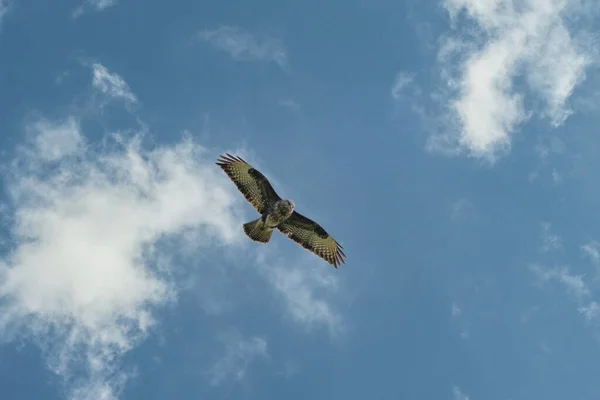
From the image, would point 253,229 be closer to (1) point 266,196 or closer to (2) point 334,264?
(1) point 266,196

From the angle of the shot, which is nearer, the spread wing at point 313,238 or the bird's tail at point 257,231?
the bird's tail at point 257,231

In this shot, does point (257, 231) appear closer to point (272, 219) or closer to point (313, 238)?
point (272, 219)

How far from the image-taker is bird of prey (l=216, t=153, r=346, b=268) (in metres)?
39.0

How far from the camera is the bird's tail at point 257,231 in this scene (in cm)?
3881

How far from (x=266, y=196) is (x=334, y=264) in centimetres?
463

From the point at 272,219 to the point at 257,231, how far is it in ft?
2.88

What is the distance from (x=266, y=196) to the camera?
3975cm

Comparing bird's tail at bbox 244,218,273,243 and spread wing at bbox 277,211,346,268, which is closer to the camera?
bird's tail at bbox 244,218,273,243

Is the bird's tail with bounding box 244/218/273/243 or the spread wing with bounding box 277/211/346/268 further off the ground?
the spread wing with bounding box 277/211/346/268

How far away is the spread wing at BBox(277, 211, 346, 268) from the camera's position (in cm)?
4044

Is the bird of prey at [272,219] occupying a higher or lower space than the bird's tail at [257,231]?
higher

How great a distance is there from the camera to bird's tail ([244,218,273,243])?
38.8 metres

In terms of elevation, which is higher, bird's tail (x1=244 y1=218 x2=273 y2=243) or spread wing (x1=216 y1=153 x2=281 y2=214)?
→ spread wing (x1=216 y1=153 x2=281 y2=214)

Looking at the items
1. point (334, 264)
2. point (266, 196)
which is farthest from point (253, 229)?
point (334, 264)
